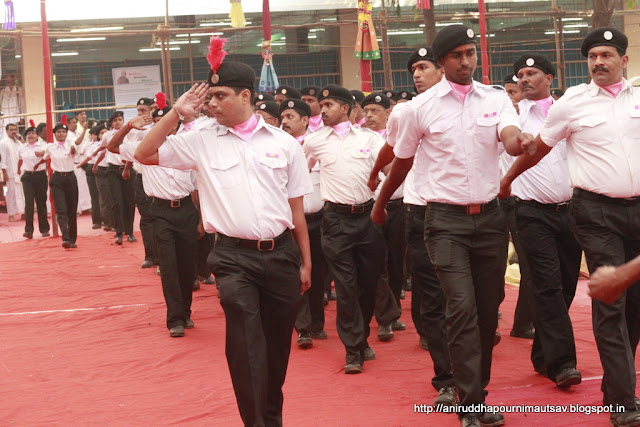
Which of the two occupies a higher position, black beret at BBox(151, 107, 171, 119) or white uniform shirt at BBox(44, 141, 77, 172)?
black beret at BBox(151, 107, 171, 119)

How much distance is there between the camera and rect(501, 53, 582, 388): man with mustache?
6.04 meters

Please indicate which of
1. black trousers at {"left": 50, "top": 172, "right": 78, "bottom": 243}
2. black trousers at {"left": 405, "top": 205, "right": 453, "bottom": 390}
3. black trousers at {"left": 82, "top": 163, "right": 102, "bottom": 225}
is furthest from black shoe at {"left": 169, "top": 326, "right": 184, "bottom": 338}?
black trousers at {"left": 82, "top": 163, "right": 102, "bottom": 225}

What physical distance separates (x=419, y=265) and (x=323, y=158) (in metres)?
1.54

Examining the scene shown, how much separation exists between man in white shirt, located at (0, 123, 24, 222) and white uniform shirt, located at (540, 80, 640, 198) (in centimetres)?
1789

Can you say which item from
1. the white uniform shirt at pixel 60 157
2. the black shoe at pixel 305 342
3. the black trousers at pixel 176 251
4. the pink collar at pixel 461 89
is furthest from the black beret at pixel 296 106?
the white uniform shirt at pixel 60 157

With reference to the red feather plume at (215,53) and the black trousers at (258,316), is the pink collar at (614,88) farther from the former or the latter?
the red feather plume at (215,53)

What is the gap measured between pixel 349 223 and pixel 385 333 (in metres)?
1.31

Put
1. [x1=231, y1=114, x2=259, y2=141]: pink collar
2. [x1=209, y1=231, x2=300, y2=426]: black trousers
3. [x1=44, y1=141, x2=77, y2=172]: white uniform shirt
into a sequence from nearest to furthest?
[x1=209, y1=231, x2=300, y2=426]: black trousers
[x1=231, y1=114, x2=259, y2=141]: pink collar
[x1=44, y1=141, x2=77, y2=172]: white uniform shirt

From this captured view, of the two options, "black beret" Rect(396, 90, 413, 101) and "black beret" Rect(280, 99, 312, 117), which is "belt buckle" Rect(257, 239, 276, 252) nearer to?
"black beret" Rect(280, 99, 312, 117)

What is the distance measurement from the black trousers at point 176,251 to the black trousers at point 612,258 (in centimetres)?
433

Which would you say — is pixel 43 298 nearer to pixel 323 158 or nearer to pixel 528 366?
pixel 323 158

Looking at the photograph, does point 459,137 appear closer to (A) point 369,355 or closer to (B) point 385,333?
(A) point 369,355

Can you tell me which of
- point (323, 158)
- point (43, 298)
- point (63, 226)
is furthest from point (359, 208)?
point (63, 226)

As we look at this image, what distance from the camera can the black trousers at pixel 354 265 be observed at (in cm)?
696
